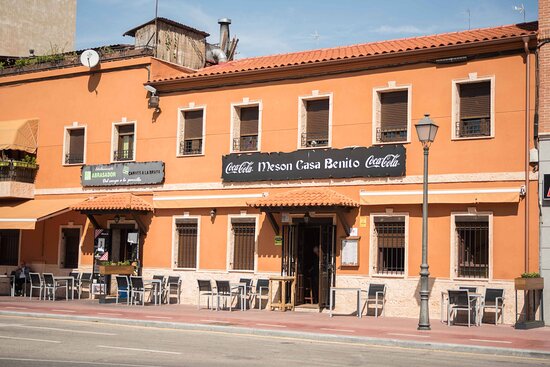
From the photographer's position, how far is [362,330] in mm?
18047

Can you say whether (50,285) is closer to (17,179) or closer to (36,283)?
(36,283)

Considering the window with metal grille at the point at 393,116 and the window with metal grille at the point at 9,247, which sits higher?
the window with metal grille at the point at 393,116

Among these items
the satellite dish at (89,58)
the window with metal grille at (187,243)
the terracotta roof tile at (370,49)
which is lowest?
the window with metal grille at (187,243)

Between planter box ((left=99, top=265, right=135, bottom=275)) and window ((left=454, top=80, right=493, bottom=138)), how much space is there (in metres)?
11.2

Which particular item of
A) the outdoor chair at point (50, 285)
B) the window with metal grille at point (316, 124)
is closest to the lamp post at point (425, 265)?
the window with metal grille at point (316, 124)

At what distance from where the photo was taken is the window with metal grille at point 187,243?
26141 mm

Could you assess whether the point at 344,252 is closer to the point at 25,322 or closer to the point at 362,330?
the point at 362,330

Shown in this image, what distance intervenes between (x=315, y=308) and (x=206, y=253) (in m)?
4.21

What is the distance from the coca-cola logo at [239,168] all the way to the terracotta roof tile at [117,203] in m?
3.26

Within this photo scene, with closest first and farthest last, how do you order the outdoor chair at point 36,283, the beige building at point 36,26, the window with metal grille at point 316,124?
1. the window with metal grille at point 316,124
2. the outdoor chair at point 36,283
3. the beige building at point 36,26

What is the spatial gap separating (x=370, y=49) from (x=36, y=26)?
23321 mm

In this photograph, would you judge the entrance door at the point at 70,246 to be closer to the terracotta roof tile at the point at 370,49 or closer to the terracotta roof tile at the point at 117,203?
the terracotta roof tile at the point at 117,203

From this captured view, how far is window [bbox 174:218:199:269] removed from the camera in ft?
85.7

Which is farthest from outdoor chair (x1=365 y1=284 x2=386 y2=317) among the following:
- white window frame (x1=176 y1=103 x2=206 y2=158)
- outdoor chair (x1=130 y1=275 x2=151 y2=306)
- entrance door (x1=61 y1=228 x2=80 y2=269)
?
entrance door (x1=61 y1=228 x2=80 y2=269)
